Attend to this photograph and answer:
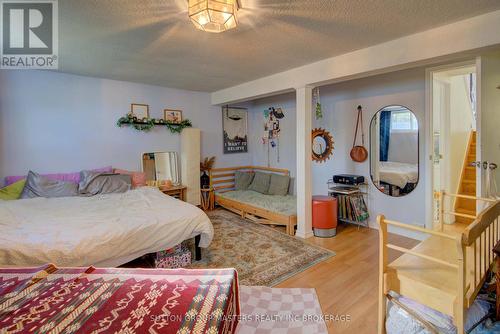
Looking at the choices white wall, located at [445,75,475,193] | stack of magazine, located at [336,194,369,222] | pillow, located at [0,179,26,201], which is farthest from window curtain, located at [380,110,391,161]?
pillow, located at [0,179,26,201]

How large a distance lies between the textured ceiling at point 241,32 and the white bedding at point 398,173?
71.0 inches

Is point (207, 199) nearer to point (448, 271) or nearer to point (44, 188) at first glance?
point (44, 188)

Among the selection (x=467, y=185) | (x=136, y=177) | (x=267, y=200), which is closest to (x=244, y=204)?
(x=267, y=200)

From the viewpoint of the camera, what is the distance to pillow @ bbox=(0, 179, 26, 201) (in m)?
3.19

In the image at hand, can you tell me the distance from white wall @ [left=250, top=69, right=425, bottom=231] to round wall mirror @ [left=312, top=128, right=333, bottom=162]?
3.3 inches

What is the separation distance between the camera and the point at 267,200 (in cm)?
453

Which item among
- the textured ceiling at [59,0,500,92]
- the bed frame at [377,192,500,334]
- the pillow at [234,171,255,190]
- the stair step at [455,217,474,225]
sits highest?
the textured ceiling at [59,0,500,92]

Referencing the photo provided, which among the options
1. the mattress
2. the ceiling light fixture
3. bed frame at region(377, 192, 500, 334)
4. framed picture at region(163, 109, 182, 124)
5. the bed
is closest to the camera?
the bed

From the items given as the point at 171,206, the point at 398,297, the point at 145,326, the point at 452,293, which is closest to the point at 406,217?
the point at 398,297

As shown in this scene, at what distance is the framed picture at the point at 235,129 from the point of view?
558 centimetres

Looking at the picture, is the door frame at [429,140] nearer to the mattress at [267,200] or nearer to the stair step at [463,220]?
the stair step at [463,220]

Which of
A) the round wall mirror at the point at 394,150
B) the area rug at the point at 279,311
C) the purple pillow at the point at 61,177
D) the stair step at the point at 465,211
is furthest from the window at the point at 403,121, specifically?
the purple pillow at the point at 61,177

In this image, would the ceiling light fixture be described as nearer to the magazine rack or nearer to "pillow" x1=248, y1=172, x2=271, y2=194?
the magazine rack

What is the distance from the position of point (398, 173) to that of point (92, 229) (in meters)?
3.76
